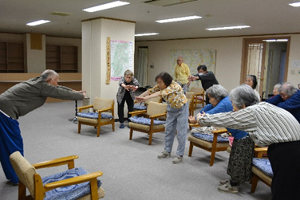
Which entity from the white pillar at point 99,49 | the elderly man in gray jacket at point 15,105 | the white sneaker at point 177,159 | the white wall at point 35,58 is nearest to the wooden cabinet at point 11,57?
the white wall at point 35,58

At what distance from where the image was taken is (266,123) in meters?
2.13

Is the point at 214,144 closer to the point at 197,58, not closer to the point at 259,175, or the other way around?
the point at 259,175

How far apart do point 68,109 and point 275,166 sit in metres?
7.73

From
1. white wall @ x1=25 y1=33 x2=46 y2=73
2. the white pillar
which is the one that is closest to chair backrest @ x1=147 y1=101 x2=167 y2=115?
the white pillar

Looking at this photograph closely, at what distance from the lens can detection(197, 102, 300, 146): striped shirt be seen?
205 centimetres

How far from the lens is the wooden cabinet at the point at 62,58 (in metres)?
12.8

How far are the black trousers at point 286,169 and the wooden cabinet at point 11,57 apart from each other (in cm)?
1215

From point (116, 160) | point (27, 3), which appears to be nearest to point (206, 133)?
point (116, 160)

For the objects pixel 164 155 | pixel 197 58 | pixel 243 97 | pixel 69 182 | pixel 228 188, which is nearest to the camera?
pixel 69 182

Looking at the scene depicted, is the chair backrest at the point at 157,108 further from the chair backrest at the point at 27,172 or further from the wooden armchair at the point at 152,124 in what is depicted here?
the chair backrest at the point at 27,172

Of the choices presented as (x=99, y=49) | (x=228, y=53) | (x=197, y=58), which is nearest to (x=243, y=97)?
(x=99, y=49)

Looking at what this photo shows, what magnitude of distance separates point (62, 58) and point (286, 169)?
40.9 ft

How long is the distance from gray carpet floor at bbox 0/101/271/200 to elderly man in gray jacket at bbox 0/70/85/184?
50 centimetres

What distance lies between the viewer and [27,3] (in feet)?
18.5
